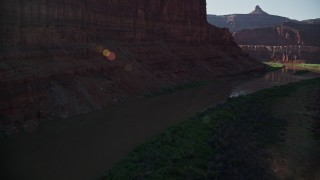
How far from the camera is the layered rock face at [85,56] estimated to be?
27484 millimetres

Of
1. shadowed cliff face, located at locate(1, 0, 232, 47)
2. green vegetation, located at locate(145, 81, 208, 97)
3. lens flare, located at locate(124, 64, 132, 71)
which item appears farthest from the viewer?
lens flare, located at locate(124, 64, 132, 71)

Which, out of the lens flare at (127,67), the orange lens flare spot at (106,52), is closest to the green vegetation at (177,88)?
the lens flare at (127,67)

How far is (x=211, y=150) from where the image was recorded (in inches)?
822

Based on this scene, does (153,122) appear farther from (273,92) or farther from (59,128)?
(273,92)

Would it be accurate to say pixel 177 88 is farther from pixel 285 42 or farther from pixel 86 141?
pixel 285 42

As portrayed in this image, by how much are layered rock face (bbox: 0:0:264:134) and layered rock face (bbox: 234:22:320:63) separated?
6436 centimetres

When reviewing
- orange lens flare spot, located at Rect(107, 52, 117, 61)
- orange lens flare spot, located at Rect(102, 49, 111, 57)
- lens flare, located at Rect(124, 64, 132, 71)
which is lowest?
lens flare, located at Rect(124, 64, 132, 71)

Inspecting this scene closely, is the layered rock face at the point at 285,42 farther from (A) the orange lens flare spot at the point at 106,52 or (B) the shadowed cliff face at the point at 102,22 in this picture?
(A) the orange lens flare spot at the point at 106,52

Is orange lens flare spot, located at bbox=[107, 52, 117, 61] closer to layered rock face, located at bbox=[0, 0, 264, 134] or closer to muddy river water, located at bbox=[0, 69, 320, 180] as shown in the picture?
layered rock face, located at bbox=[0, 0, 264, 134]

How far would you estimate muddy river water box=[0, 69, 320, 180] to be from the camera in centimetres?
1828

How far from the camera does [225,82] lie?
59375 mm

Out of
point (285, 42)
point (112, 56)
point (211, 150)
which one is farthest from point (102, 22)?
point (285, 42)

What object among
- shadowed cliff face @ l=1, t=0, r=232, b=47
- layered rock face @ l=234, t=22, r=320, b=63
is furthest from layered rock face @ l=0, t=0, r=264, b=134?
layered rock face @ l=234, t=22, r=320, b=63

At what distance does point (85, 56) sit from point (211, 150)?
20732 mm
